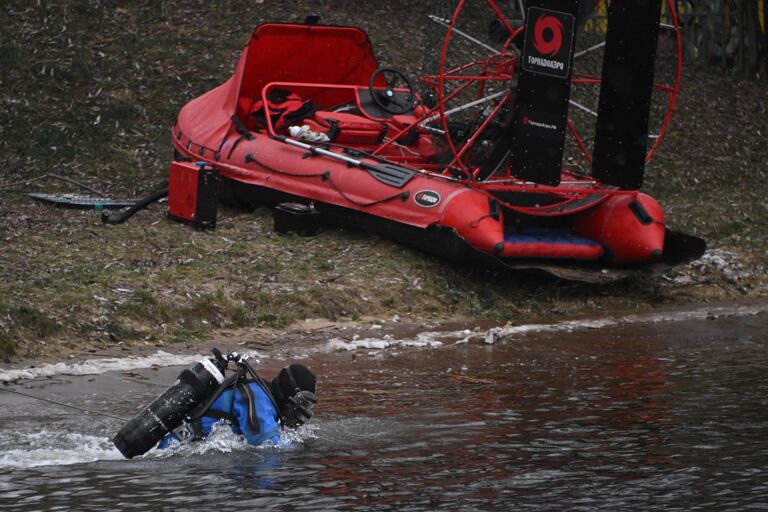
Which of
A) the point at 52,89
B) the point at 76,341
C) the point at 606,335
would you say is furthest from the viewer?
the point at 52,89

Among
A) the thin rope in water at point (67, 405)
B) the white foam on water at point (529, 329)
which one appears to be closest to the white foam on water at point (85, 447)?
the thin rope in water at point (67, 405)

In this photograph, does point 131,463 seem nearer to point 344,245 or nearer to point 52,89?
point 344,245

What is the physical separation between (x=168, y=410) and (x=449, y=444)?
1887mm

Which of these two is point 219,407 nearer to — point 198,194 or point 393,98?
point 198,194

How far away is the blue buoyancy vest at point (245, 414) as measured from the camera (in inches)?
314

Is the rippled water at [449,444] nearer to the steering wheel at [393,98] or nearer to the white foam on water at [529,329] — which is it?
the white foam on water at [529,329]

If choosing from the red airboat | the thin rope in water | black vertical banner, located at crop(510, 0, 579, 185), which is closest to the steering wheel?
the red airboat

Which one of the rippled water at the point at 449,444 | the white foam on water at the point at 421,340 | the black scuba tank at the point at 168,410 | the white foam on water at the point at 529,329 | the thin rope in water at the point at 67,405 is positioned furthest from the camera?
the white foam on water at the point at 529,329

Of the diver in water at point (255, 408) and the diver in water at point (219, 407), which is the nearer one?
the diver in water at point (219, 407)

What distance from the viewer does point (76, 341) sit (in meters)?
10.7

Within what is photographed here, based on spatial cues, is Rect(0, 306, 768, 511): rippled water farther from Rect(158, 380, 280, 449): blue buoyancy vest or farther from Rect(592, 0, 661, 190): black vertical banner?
Rect(592, 0, 661, 190): black vertical banner

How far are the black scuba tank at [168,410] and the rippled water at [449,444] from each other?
0.19m

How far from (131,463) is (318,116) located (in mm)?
8036

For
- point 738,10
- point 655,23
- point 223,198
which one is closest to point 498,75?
point 655,23
